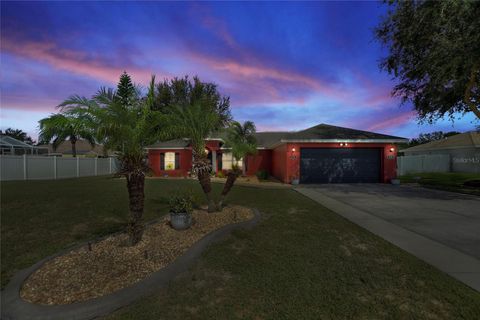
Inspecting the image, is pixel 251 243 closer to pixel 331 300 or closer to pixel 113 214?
pixel 331 300

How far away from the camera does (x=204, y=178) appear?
8.48m

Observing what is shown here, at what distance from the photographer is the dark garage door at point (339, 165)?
20531mm

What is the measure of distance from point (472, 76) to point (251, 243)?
12.8 meters

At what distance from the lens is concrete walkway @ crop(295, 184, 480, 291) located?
5.13 m

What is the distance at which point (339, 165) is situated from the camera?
2053cm

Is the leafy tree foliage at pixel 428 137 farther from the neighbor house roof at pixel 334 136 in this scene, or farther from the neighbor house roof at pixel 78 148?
the neighbor house roof at pixel 78 148

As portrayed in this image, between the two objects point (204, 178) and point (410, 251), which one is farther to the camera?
point (204, 178)

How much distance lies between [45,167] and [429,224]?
26946 millimetres

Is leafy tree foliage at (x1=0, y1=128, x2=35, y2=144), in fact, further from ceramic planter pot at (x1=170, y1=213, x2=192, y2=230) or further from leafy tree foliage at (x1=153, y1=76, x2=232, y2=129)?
ceramic planter pot at (x1=170, y1=213, x2=192, y2=230)

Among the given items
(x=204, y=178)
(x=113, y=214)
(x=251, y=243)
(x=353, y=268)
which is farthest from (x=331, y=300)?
(x=113, y=214)

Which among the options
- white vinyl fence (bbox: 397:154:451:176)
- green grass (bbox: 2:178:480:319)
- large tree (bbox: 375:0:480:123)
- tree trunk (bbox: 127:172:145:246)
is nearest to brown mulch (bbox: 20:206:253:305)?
tree trunk (bbox: 127:172:145:246)

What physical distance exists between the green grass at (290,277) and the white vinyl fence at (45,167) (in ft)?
52.0

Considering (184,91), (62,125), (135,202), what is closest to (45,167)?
(184,91)

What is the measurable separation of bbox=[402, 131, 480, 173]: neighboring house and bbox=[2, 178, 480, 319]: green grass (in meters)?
29.5
